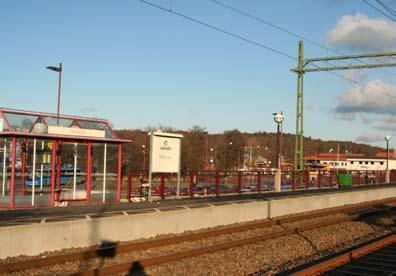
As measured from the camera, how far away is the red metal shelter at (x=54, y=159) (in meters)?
18.8

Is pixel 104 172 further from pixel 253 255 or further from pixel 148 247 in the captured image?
pixel 253 255

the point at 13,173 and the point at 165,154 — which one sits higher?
the point at 165,154

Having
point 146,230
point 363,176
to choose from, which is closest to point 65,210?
point 146,230

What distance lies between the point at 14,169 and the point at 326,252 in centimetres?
1073

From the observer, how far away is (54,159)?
1955 cm

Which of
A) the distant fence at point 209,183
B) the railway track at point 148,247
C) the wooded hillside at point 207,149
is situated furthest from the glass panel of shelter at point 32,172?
the wooded hillside at point 207,149

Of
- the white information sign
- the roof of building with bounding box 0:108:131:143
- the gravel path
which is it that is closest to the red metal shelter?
the roof of building with bounding box 0:108:131:143

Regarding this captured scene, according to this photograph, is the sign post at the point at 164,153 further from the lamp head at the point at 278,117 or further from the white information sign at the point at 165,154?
the lamp head at the point at 278,117

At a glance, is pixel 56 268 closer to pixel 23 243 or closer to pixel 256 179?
pixel 23 243

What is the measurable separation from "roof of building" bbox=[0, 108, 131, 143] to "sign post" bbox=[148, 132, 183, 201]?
1.52 meters

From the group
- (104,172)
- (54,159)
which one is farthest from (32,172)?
(104,172)

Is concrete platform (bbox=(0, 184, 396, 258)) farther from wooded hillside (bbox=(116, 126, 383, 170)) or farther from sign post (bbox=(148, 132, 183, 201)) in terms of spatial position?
wooded hillside (bbox=(116, 126, 383, 170))

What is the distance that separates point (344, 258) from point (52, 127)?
12.2 metres

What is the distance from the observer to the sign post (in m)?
23.0
